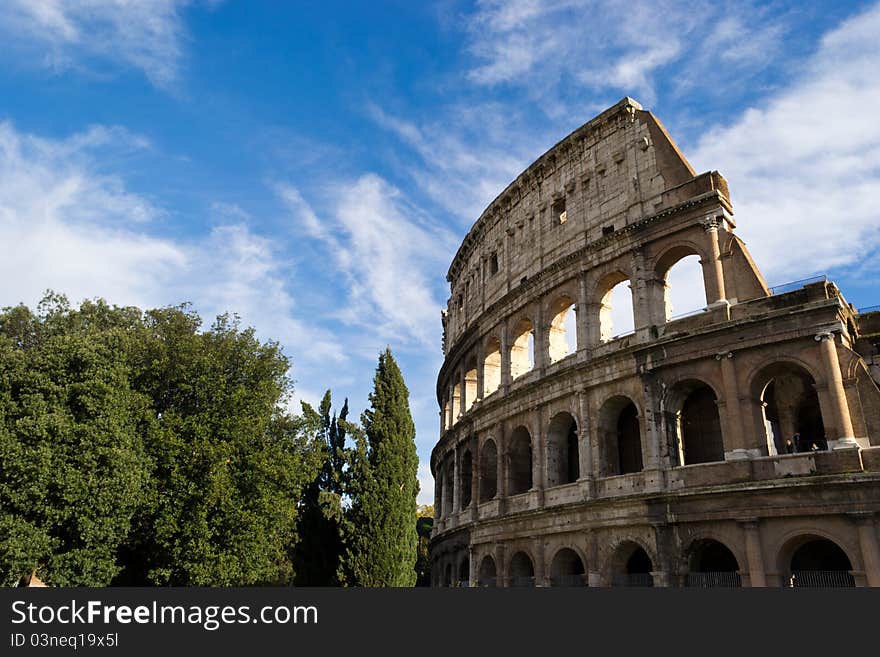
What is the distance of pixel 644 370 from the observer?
63.9ft

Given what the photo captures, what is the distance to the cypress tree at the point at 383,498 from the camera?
76.4ft

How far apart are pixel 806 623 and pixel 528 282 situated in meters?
16.7

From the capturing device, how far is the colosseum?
1608 centimetres

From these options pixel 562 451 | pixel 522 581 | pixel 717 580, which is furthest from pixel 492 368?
pixel 717 580

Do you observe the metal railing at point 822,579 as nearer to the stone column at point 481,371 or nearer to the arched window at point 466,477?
the stone column at point 481,371

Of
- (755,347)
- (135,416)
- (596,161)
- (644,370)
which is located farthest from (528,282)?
(135,416)

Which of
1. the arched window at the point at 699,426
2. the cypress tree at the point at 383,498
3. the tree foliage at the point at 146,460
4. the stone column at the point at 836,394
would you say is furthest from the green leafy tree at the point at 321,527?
the stone column at the point at 836,394

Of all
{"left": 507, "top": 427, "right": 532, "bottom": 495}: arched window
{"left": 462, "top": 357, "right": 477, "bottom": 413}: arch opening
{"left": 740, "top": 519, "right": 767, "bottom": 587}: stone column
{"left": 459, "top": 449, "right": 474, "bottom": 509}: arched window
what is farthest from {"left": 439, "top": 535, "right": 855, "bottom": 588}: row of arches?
{"left": 462, "top": 357, "right": 477, "bottom": 413}: arch opening

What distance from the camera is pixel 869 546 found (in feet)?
47.6

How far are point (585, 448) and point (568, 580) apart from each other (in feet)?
13.2

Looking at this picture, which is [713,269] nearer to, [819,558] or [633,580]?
[819,558]

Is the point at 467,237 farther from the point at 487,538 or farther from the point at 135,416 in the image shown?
the point at 135,416

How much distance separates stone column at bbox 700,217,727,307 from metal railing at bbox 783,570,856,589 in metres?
7.02

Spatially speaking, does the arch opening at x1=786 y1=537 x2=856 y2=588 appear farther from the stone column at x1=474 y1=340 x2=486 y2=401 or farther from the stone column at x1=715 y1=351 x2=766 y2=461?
the stone column at x1=474 y1=340 x2=486 y2=401
